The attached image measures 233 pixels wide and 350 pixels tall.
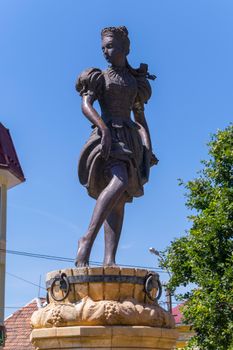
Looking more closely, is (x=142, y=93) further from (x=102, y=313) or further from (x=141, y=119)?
(x=102, y=313)

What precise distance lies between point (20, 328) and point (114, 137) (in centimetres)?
2353

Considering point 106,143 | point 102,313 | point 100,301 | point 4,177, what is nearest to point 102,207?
point 106,143

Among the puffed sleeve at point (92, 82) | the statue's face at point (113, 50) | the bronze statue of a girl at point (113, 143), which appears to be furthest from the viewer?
the statue's face at point (113, 50)

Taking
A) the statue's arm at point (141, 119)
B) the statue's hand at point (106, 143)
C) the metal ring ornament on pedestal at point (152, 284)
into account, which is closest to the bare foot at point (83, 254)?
the metal ring ornament on pedestal at point (152, 284)

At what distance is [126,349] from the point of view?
24.8 feet

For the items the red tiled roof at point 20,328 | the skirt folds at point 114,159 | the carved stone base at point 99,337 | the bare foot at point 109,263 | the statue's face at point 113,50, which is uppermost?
the red tiled roof at point 20,328

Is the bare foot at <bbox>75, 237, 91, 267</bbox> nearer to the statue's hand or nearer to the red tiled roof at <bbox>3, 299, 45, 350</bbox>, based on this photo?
the statue's hand

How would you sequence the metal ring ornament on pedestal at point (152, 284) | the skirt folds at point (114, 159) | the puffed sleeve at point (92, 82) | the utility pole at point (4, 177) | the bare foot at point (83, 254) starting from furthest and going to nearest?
the utility pole at point (4, 177) → the puffed sleeve at point (92, 82) → the skirt folds at point (114, 159) → the bare foot at point (83, 254) → the metal ring ornament on pedestal at point (152, 284)

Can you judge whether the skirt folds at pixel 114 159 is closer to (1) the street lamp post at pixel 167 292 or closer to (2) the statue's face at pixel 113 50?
(2) the statue's face at pixel 113 50

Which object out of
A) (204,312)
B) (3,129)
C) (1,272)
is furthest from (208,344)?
(3,129)

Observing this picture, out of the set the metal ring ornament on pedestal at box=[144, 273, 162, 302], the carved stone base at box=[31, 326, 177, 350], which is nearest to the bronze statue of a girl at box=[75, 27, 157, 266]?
the metal ring ornament on pedestal at box=[144, 273, 162, 302]

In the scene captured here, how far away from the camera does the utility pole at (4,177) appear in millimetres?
28844

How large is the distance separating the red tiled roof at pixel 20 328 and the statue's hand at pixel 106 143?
20329 mm

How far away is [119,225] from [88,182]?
0.63 m
